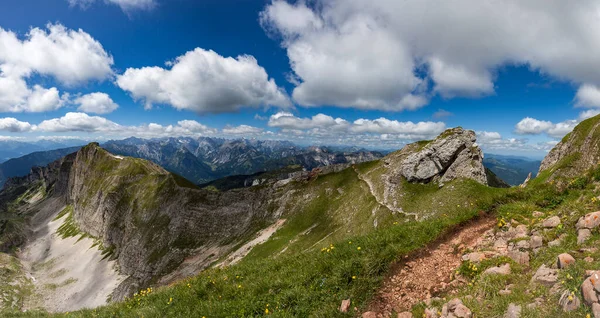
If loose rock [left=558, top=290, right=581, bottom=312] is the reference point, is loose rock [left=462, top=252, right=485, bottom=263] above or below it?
below

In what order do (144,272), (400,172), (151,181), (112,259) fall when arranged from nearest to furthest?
(400,172)
(144,272)
(112,259)
(151,181)

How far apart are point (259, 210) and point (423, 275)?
89.7m

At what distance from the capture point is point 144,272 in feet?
305

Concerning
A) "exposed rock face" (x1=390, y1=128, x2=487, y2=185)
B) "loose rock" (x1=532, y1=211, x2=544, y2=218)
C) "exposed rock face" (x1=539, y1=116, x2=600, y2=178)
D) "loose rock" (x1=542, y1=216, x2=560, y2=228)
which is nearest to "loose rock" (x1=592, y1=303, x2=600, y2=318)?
"loose rock" (x1=542, y1=216, x2=560, y2=228)

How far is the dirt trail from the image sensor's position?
9.59 m

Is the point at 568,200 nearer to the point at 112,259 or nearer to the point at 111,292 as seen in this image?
the point at 111,292

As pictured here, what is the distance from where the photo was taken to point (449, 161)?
6156 centimetres

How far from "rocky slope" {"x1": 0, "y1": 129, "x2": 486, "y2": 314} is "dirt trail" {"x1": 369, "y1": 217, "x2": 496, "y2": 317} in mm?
34151

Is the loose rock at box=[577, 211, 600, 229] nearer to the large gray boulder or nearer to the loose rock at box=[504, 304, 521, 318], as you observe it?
the loose rock at box=[504, 304, 521, 318]

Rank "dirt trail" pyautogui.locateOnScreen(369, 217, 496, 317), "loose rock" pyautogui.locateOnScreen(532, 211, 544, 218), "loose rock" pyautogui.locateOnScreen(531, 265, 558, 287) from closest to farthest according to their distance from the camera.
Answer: "loose rock" pyautogui.locateOnScreen(531, 265, 558, 287), "dirt trail" pyautogui.locateOnScreen(369, 217, 496, 317), "loose rock" pyautogui.locateOnScreen(532, 211, 544, 218)

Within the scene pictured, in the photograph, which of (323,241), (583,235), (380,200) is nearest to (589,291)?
(583,235)

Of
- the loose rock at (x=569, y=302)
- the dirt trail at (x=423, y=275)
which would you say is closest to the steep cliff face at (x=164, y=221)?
the dirt trail at (x=423, y=275)

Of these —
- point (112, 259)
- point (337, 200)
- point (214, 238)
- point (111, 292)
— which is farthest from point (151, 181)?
point (337, 200)

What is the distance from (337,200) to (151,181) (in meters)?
101
